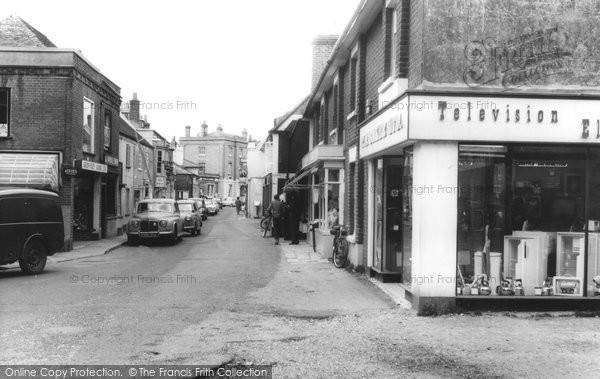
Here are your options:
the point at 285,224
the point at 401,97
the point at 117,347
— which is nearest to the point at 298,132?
the point at 285,224

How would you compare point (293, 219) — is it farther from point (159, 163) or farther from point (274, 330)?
point (159, 163)

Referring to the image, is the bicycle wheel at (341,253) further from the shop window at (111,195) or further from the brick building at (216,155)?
the brick building at (216,155)

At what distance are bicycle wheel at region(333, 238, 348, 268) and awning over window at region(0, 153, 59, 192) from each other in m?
9.99

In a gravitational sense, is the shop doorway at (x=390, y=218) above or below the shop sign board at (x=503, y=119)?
below

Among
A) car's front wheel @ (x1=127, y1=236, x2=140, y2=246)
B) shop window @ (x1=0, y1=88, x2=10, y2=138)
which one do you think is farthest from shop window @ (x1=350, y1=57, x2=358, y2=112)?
shop window @ (x1=0, y1=88, x2=10, y2=138)

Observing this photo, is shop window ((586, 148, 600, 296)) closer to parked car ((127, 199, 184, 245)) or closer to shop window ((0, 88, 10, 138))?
parked car ((127, 199, 184, 245))

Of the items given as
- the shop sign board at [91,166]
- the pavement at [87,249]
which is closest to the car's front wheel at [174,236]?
the pavement at [87,249]

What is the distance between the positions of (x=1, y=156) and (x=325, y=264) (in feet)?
37.5

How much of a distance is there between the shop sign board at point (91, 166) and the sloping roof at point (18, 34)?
5.01 metres

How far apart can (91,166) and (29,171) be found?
2991mm

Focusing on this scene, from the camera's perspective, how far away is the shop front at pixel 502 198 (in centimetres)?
881

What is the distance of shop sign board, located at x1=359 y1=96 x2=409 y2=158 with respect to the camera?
904cm

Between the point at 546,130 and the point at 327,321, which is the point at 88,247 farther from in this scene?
the point at 546,130

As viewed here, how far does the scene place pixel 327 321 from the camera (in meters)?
8.73
